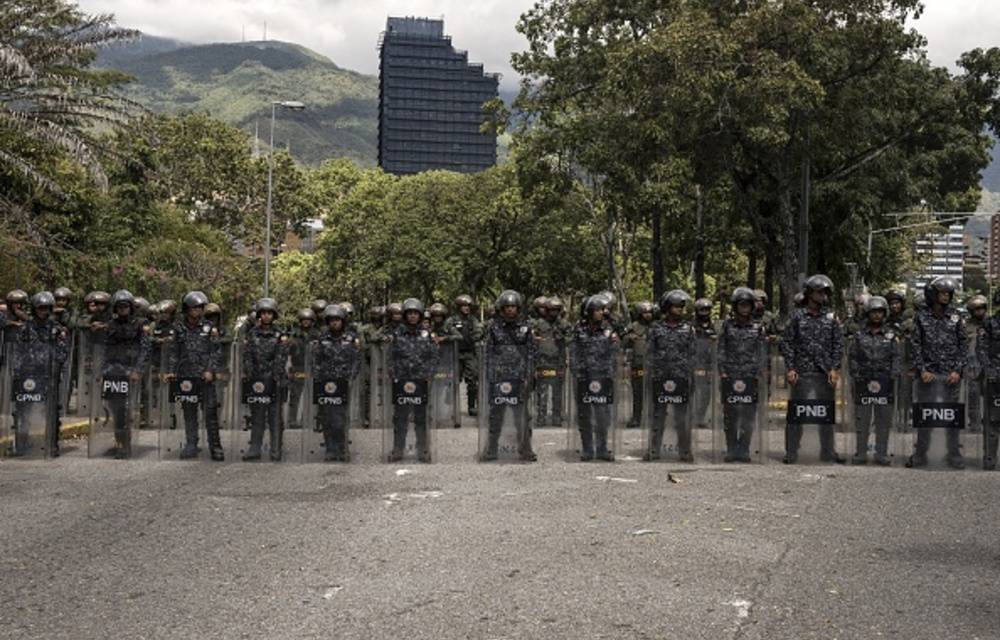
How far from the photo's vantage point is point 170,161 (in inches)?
2076

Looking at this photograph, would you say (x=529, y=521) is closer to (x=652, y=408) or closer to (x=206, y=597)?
(x=206, y=597)

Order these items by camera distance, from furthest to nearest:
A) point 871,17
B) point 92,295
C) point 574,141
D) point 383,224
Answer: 1. point 383,224
2. point 574,141
3. point 871,17
4. point 92,295

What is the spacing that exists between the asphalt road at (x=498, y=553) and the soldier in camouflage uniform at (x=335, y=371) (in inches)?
38.5

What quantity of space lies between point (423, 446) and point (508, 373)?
1.26 metres

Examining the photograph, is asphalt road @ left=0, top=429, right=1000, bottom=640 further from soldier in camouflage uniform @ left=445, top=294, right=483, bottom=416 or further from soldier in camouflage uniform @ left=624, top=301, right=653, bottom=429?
soldier in camouflage uniform @ left=445, top=294, right=483, bottom=416

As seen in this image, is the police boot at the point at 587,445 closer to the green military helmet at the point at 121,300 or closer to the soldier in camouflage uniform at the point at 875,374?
the soldier in camouflage uniform at the point at 875,374

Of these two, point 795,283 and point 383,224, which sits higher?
point 383,224

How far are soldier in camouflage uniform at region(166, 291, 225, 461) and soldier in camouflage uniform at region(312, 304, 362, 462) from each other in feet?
3.88

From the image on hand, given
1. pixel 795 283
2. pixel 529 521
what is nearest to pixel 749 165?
pixel 795 283

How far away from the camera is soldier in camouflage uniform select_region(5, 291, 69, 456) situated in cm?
1423

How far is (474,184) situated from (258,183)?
1070cm

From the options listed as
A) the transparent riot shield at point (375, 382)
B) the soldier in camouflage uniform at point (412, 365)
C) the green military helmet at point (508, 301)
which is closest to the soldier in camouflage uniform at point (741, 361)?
the green military helmet at point (508, 301)

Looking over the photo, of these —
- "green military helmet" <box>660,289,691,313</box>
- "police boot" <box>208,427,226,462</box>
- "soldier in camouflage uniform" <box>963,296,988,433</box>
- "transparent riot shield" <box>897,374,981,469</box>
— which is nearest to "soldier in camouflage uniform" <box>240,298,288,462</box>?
"police boot" <box>208,427,226,462</box>

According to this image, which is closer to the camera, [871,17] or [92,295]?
[92,295]
